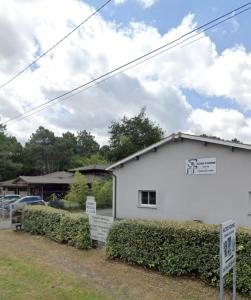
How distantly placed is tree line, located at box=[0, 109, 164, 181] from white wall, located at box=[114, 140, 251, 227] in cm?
2729

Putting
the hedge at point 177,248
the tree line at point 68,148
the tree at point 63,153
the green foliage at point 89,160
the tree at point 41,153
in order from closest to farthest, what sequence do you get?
1. the hedge at point 177,248
2. the tree line at point 68,148
3. the green foliage at point 89,160
4. the tree at point 41,153
5. the tree at point 63,153

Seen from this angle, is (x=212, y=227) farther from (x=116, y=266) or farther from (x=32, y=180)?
(x=32, y=180)

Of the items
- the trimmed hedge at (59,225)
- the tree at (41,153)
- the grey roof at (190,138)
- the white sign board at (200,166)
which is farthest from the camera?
the tree at (41,153)

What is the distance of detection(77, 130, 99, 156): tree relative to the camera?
84.9m

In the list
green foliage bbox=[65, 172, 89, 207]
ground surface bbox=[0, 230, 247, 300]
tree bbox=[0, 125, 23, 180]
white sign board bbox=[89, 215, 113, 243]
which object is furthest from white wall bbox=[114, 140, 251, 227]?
tree bbox=[0, 125, 23, 180]

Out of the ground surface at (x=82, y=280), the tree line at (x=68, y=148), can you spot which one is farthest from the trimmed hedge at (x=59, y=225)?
A: the tree line at (x=68, y=148)

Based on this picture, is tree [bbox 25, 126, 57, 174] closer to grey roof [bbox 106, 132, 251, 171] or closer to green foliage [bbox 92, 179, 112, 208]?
green foliage [bbox 92, 179, 112, 208]

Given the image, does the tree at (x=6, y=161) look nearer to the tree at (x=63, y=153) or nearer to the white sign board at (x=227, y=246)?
the tree at (x=63, y=153)

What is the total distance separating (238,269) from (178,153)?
32.2 feet

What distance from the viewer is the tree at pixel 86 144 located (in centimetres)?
8488

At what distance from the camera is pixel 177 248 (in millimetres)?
7980

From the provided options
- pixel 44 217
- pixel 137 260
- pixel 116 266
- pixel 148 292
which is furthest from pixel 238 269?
pixel 44 217

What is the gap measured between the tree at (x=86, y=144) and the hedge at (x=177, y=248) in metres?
74.7

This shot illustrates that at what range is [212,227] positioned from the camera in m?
7.57
